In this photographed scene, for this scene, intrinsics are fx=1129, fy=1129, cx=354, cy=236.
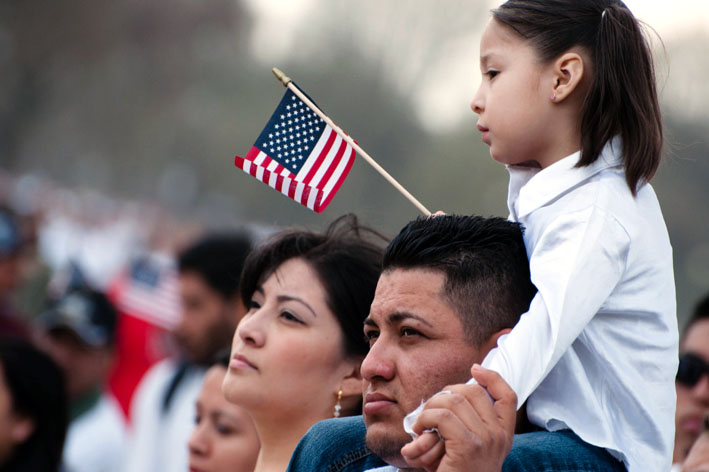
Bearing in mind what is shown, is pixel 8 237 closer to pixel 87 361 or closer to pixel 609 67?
pixel 87 361

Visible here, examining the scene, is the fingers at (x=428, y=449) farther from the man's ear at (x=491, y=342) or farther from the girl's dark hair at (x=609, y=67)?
the girl's dark hair at (x=609, y=67)

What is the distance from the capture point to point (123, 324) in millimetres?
9617

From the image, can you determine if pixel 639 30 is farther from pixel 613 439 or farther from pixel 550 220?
pixel 613 439

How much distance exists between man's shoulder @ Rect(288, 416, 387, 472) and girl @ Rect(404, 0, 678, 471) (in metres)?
0.57

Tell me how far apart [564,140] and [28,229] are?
860 cm

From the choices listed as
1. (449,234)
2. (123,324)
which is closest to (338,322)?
(449,234)

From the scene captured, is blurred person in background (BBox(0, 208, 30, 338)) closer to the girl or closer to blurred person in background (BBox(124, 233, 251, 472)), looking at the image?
blurred person in background (BBox(124, 233, 251, 472))

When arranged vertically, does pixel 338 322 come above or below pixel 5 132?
above

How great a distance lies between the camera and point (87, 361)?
714cm

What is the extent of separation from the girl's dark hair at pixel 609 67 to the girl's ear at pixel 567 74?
3cm

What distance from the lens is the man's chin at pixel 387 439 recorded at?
2.70 metres

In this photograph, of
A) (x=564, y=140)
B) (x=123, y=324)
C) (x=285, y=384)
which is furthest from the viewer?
(x=123, y=324)

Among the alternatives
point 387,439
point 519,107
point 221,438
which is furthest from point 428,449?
point 221,438

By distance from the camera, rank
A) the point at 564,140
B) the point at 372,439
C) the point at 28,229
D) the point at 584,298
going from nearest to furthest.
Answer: the point at 584,298 < the point at 372,439 < the point at 564,140 < the point at 28,229
